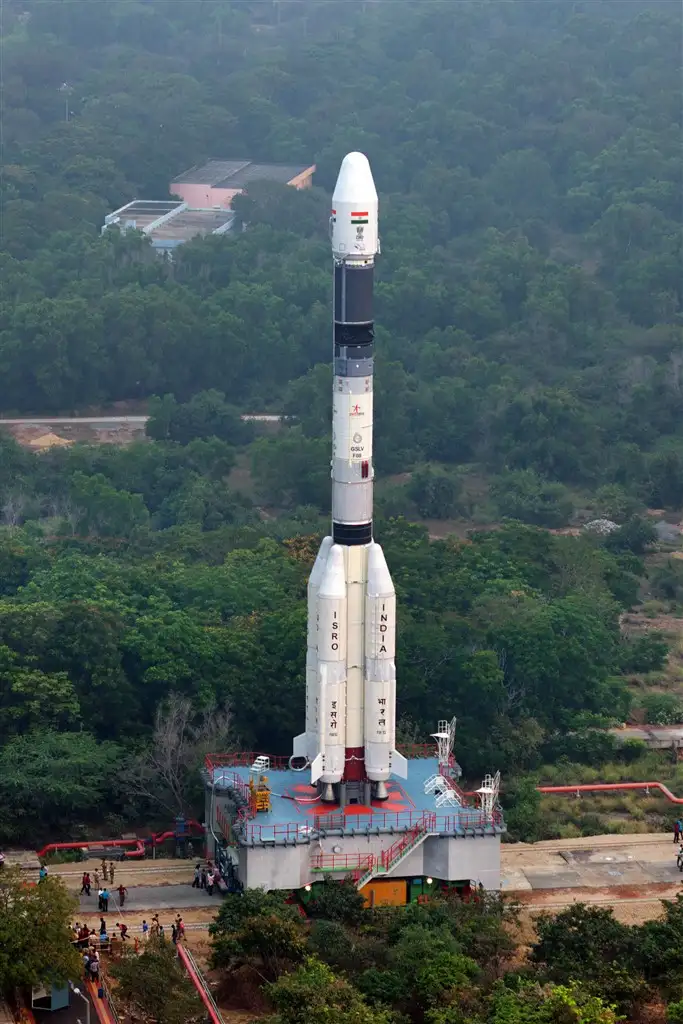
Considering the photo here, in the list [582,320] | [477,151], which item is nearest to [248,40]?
[477,151]

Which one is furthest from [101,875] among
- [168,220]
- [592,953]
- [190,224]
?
[168,220]

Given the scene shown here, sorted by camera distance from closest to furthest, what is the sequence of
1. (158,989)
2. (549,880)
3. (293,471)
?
(158,989), (549,880), (293,471)

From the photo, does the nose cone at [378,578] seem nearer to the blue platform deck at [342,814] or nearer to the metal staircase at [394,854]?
the blue platform deck at [342,814]

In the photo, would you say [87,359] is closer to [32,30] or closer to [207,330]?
[207,330]

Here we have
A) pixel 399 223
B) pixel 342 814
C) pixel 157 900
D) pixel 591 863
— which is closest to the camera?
pixel 157 900

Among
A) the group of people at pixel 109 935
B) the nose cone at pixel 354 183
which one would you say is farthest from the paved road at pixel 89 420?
the group of people at pixel 109 935

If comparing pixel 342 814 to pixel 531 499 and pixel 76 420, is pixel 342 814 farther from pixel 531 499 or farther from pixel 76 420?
pixel 76 420
